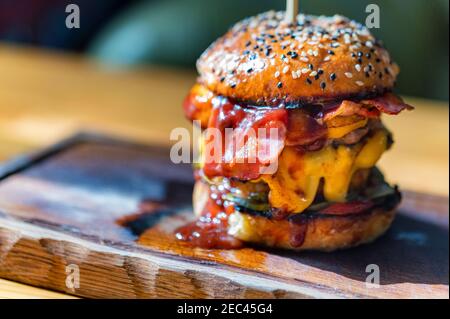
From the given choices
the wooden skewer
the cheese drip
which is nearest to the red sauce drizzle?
the cheese drip

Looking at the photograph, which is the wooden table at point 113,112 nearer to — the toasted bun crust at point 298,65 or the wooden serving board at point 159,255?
the wooden serving board at point 159,255

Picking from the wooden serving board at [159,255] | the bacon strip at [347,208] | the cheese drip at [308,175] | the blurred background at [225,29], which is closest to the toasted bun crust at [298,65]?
the cheese drip at [308,175]

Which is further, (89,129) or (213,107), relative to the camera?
(89,129)

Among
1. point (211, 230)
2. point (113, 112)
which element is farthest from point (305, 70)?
point (113, 112)

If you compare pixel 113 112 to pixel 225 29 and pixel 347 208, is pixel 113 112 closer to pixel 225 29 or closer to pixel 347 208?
pixel 225 29

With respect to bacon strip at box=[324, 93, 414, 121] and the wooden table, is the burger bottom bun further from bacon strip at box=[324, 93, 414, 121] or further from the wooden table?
the wooden table
